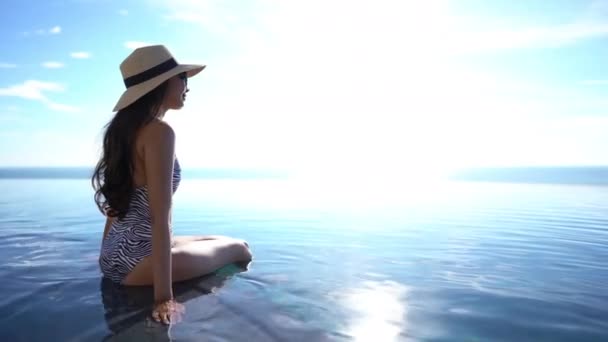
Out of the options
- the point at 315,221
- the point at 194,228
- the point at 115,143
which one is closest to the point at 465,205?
the point at 315,221

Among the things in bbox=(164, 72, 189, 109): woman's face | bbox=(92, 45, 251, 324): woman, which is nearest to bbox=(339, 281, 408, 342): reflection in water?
bbox=(92, 45, 251, 324): woman

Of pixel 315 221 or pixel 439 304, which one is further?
pixel 315 221

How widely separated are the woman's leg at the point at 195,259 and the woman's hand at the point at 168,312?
21.5 inches

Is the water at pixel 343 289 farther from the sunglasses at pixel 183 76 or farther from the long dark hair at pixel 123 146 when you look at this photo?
the sunglasses at pixel 183 76

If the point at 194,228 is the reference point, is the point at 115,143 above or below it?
above

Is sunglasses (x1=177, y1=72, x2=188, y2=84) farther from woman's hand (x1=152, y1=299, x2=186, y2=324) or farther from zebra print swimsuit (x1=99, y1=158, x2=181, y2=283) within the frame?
woman's hand (x1=152, y1=299, x2=186, y2=324)

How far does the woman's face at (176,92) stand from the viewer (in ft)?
10.8

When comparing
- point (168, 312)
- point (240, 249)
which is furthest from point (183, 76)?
point (240, 249)

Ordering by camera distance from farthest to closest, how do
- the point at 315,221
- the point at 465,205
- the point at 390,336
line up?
1. the point at 465,205
2. the point at 315,221
3. the point at 390,336

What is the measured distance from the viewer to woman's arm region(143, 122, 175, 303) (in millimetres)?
2998

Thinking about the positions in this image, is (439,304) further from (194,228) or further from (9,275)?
(194,228)

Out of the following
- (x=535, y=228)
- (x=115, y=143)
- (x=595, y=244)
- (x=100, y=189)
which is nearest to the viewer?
(x=115, y=143)

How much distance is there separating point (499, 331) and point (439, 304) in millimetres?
620

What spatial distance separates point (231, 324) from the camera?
2.96 meters
